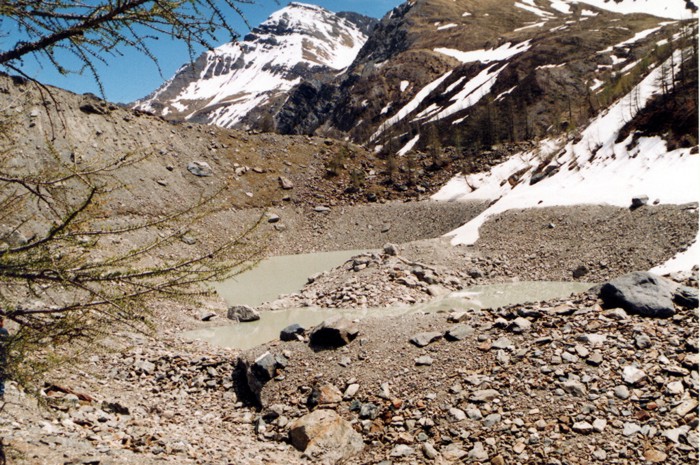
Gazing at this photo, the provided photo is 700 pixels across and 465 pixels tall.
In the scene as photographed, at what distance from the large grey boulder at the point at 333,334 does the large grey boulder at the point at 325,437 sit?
8.43 feet

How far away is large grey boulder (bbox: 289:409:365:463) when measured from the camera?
7.78m

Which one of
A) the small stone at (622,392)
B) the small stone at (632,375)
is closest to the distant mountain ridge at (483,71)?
the small stone at (632,375)

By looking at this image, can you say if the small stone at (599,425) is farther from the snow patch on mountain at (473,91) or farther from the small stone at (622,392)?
the snow patch on mountain at (473,91)

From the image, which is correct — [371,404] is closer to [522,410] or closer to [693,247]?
[522,410]

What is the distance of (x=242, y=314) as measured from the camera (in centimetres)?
1803

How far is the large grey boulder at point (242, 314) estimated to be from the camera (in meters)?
17.9

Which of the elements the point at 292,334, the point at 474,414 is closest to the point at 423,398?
the point at 474,414

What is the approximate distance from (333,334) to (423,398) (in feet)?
10.4

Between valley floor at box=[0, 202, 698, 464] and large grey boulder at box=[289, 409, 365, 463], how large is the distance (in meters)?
0.20

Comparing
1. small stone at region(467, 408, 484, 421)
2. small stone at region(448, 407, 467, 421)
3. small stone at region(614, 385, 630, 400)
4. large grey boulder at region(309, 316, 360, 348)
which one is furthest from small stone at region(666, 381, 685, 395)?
large grey boulder at region(309, 316, 360, 348)

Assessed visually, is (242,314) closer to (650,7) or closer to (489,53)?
(489,53)

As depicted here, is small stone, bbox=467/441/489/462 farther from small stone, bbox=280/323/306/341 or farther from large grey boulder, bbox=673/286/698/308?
large grey boulder, bbox=673/286/698/308

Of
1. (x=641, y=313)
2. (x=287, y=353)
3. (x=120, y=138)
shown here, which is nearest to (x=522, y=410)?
(x=641, y=313)

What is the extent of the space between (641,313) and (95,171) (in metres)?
10.8
